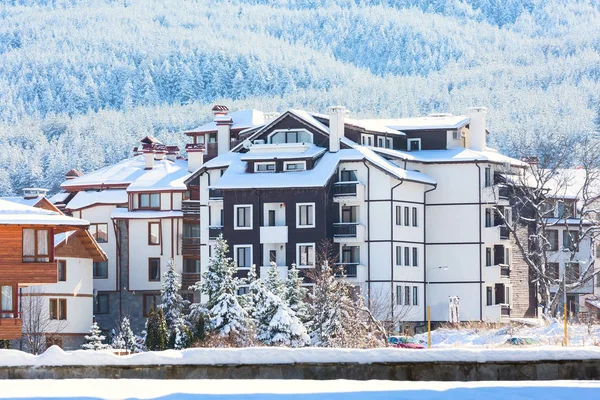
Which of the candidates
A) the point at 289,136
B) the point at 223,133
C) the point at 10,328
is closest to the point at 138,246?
the point at 223,133

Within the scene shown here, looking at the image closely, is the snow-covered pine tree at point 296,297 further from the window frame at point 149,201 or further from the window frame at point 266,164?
the window frame at point 149,201

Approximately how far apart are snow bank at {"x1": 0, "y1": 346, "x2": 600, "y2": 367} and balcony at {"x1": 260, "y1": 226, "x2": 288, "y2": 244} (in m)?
51.6

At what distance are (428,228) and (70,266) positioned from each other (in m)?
20.8

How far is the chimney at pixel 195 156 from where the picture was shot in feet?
332

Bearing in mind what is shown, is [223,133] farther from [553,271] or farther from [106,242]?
[553,271]

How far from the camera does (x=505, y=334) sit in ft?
243

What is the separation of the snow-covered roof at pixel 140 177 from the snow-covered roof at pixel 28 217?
24905mm

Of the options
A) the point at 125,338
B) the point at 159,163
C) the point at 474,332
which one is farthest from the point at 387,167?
the point at 159,163

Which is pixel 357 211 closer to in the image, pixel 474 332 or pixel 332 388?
pixel 474 332

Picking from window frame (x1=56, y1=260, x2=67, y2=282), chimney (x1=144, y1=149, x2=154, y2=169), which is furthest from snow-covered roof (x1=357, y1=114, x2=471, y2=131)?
window frame (x1=56, y1=260, x2=67, y2=282)

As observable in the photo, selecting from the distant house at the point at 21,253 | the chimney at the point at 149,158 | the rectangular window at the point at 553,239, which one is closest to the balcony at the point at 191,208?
the chimney at the point at 149,158

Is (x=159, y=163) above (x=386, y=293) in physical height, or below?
above

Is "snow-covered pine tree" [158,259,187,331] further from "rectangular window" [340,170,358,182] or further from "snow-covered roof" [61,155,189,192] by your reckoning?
"rectangular window" [340,170,358,182]

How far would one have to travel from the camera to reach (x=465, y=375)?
32.6 meters
